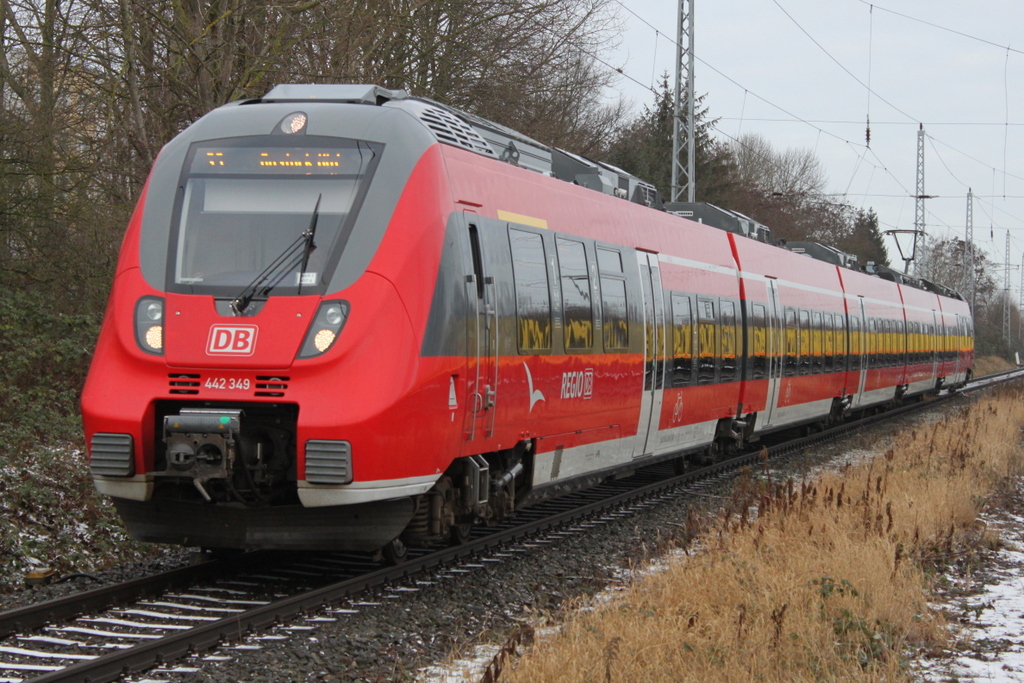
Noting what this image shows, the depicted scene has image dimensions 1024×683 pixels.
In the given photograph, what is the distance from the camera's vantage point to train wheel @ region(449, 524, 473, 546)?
914 cm

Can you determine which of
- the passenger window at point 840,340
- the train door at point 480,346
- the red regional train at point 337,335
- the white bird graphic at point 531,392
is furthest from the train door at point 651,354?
the passenger window at point 840,340

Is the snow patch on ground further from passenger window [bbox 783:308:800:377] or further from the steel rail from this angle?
passenger window [bbox 783:308:800:377]

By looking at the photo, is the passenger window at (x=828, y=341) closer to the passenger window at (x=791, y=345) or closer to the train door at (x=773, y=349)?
the passenger window at (x=791, y=345)

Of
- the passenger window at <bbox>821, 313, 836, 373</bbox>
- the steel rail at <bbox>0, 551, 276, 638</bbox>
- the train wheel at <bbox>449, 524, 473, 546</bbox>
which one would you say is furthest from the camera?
the passenger window at <bbox>821, 313, 836, 373</bbox>

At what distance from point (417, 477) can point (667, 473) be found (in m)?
8.60

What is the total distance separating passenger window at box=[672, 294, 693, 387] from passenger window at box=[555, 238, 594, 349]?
2.58 metres

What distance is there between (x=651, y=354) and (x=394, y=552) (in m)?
4.49

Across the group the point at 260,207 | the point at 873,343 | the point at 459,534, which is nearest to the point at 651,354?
the point at 459,534

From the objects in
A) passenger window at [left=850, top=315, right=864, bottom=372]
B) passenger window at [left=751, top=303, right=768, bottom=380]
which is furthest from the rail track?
passenger window at [left=850, top=315, right=864, bottom=372]

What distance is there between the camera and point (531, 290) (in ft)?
29.7

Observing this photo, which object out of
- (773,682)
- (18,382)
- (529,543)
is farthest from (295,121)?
(18,382)

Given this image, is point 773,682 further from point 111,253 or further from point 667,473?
point 111,253

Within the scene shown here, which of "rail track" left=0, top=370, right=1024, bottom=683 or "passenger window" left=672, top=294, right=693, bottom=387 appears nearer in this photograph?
"rail track" left=0, top=370, right=1024, bottom=683

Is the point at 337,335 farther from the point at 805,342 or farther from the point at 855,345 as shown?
the point at 855,345
